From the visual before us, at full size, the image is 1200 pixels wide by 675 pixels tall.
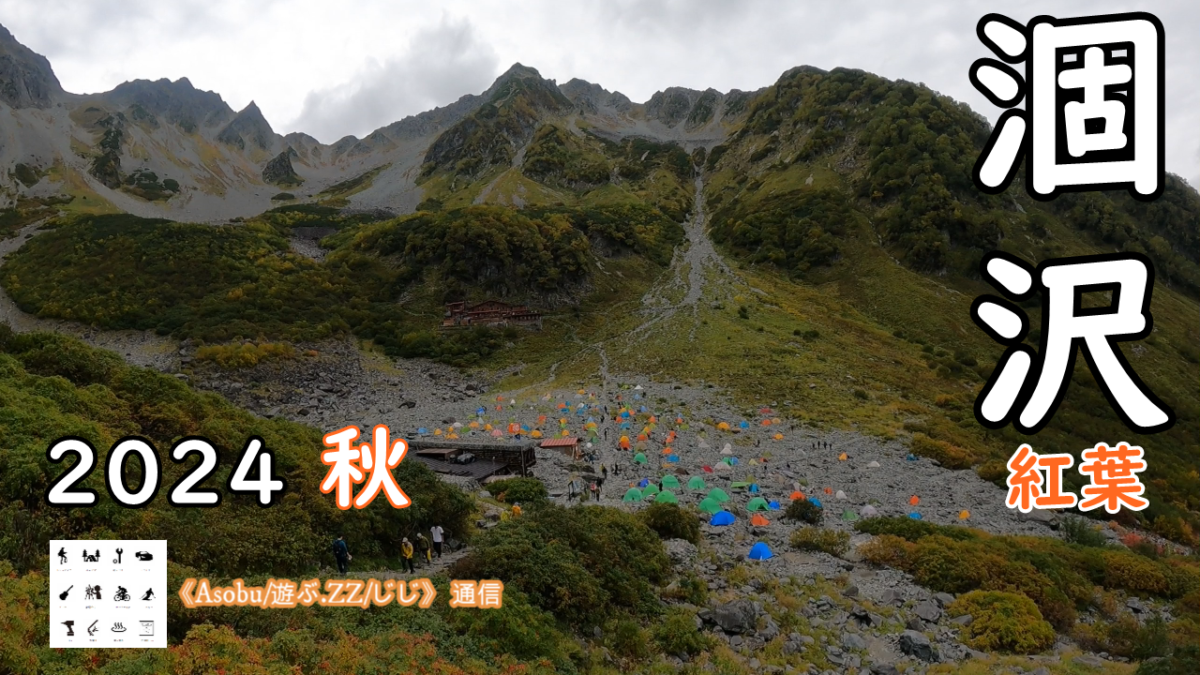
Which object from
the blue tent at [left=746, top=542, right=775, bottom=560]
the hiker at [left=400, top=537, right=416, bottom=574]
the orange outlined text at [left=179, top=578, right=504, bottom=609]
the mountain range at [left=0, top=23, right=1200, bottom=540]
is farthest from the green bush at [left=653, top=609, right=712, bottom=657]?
the mountain range at [left=0, top=23, right=1200, bottom=540]

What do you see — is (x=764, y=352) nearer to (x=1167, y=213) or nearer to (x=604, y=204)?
(x=604, y=204)

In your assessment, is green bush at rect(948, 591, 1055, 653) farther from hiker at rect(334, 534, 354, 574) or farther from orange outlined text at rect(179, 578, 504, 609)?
hiker at rect(334, 534, 354, 574)

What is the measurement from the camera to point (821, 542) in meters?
18.4

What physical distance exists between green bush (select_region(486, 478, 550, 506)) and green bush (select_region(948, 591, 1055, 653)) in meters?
13.6

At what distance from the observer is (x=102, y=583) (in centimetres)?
811

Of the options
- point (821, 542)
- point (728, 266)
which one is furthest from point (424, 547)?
point (728, 266)

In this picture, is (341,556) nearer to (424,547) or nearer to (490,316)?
(424,547)

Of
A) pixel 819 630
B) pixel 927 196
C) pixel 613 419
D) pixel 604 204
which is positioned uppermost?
pixel 604 204

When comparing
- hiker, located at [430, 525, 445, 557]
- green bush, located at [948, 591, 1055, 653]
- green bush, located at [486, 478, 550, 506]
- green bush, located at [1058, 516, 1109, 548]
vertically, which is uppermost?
hiker, located at [430, 525, 445, 557]

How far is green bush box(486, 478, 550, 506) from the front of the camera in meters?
22.0

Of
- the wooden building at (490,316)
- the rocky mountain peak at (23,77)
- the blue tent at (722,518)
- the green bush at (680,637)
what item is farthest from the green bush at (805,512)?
the rocky mountain peak at (23,77)

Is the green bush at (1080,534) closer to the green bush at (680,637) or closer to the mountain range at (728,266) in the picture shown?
the mountain range at (728,266)

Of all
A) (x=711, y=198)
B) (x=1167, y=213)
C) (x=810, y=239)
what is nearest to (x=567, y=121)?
(x=711, y=198)

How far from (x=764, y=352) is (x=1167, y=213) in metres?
106
